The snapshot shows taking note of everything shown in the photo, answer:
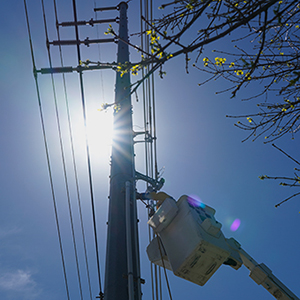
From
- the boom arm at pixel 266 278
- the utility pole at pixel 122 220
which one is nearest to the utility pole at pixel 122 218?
the utility pole at pixel 122 220

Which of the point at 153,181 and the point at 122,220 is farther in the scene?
the point at 153,181

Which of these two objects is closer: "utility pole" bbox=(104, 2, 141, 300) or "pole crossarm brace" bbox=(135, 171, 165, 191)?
"utility pole" bbox=(104, 2, 141, 300)

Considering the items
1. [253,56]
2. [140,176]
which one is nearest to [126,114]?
[140,176]

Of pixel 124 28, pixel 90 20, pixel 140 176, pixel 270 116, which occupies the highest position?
pixel 90 20

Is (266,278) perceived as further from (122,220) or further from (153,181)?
(122,220)

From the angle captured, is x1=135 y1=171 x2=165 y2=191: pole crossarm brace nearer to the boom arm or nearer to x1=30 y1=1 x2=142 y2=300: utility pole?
x1=30 y1=1 x2=142 y2=300: utility pole

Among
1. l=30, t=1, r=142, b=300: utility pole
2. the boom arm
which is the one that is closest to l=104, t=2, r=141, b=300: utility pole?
l=30, t=1, r=142, b=300: utility pole

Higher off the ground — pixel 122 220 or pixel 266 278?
pixel 122 220

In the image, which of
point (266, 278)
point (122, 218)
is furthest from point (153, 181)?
point (266, 278)

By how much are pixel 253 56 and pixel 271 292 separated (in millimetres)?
4247

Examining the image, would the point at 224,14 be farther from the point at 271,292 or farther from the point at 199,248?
the point at 271,292

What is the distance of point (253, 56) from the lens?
12.3 feet

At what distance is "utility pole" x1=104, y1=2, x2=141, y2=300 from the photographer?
3828 mm

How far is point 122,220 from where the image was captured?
4426 mm
